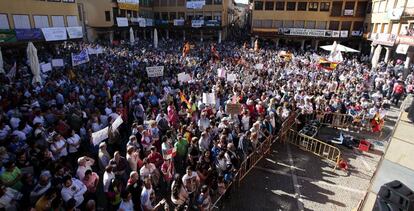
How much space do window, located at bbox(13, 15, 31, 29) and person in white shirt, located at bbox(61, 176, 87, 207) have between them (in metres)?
24.3

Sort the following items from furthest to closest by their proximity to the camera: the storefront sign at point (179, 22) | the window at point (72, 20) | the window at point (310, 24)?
the storefront sign at point (179, 22)
the window at point (310, 24)
the window at point (72, 20)

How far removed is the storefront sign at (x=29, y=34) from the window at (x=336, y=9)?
37146mm

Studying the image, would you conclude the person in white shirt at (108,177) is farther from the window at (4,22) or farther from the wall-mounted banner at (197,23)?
the wall-mounted banner at (197,23)

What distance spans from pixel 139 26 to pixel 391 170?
46630 millimetres

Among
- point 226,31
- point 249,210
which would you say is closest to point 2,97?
point 249,210

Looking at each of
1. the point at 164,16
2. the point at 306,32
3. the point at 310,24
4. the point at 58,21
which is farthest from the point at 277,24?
the point at 58,21

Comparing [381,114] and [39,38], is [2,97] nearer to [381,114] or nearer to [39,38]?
[381,114]

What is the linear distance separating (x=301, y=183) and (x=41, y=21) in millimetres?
27808

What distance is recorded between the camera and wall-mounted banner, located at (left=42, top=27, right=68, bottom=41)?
85.4ft

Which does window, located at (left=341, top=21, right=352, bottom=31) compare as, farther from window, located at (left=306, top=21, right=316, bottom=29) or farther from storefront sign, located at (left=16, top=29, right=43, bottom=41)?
storefront sign, located at (left=16, top=29, right=43, bottom=41)

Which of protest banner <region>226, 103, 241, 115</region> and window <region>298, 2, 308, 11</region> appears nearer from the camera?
protest banner <region>226, 103, 241, 115</region>

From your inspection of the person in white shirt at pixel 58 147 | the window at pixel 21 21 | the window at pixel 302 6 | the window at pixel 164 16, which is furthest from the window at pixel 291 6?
the person in white shirt at pixel 58 147

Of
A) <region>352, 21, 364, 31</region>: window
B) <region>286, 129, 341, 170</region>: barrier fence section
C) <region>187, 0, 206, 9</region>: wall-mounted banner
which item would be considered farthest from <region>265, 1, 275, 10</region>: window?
<region>286, 129, 341, 170</region>: barrier fence section

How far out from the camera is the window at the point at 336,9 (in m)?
40.1
